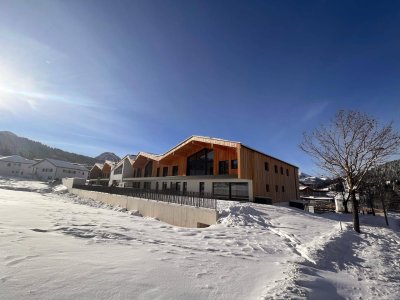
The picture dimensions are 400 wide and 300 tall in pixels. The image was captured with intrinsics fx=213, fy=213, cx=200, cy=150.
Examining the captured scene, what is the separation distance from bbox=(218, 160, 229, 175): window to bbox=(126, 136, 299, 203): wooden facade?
23 centimetres

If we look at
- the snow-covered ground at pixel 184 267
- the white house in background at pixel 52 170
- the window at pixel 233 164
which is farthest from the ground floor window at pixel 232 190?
the white house in background at pixel 52 170

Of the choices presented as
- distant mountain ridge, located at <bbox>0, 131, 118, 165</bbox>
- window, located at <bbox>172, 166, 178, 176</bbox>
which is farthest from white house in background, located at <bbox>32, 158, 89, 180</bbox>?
distant mountain ridge, located at <bbox>0, 131, 118, 165</bbox>

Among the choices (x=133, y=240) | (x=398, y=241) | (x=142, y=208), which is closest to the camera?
(x=133, y=240)

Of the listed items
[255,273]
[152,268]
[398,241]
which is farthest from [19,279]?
[398,241]

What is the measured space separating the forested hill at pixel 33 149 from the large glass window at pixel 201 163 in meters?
126

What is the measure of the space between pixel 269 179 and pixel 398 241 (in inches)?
556

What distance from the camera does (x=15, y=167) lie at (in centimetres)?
7294

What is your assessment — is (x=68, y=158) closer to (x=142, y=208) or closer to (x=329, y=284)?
(x=142, y=208)

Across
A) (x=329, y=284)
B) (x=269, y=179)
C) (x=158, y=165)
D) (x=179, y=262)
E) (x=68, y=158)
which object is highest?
(x=68, y=158)

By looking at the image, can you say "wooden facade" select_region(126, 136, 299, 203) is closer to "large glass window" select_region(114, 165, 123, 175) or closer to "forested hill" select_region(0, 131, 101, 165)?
"large glass window" select_region(114, 165, 123, 175)

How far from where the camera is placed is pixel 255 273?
5367 millimetres

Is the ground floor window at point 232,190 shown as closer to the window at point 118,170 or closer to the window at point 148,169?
the window at point 148,169

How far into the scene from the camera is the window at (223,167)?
2536cm

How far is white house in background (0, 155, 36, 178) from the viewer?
7050 cm
